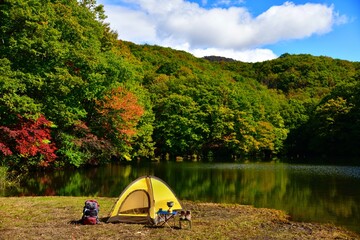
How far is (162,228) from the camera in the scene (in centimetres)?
1272

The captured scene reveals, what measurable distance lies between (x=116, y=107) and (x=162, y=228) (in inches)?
1015

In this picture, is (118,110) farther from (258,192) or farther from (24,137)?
(258,192)

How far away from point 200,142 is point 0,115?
141 ft

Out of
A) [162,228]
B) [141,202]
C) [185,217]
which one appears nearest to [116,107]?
[141,202]

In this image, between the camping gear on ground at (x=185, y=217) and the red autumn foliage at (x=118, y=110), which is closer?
the camping gear on ground at (x=185, y=217)

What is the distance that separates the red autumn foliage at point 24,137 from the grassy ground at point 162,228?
9390 mm

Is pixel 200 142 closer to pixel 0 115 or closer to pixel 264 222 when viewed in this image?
pixel 0 115

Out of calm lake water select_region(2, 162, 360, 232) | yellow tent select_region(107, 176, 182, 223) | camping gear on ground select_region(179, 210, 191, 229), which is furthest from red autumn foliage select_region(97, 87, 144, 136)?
camping gear on ground select_region(179, 210, 191, 229)

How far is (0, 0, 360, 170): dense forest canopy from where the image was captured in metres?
26.8

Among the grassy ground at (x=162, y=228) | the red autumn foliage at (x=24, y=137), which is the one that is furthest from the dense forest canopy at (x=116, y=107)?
the grassy ground at (x=162, y=228)

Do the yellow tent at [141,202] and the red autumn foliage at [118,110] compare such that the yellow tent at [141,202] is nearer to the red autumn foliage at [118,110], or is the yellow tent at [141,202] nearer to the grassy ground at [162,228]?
the grassy ground at [162,228]

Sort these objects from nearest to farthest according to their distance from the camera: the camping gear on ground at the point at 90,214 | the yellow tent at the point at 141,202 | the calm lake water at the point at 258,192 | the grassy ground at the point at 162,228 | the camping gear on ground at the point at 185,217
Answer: the grassy ground at the point at 162,228
the camping gear on ground at the point at 185,217
the camping gear on ground at the point at 90,214
the yellow tent at the point at 141,202
the calm lake water at the point at 258,192

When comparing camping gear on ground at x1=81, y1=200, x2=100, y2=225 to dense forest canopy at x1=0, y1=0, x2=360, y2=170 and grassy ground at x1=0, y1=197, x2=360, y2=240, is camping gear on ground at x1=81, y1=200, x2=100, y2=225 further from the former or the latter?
dense forest canopy at x1=0, y1=0, x2=360, y2=170

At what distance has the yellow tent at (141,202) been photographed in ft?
44.8
